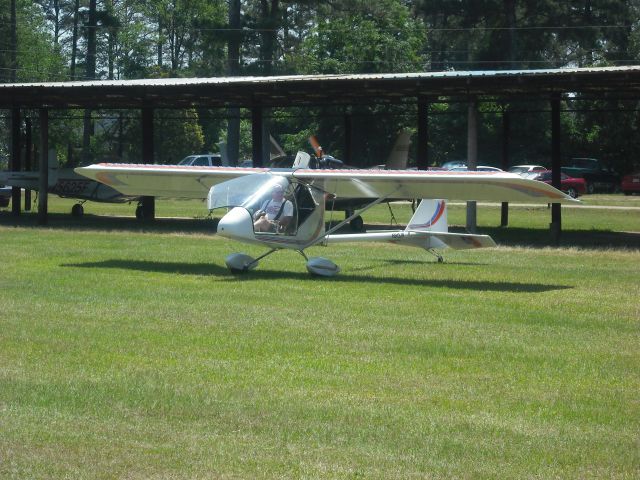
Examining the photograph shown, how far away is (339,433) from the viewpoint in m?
7.39

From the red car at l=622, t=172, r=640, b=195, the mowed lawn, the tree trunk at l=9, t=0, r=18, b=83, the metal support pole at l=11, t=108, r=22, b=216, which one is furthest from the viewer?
the tree trunk at l=9, t=0, r=18, b=83

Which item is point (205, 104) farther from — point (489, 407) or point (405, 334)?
point (489, 407)

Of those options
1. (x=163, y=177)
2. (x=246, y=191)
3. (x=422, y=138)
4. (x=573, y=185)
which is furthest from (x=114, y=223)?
(x=573, y=185)

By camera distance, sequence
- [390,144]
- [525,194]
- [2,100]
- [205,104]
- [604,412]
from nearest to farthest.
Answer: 1. [604,412]
2. [525,194]
3. [2,100]
4. [205,104]
5. [390,144]

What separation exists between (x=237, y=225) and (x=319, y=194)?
2.54 metres

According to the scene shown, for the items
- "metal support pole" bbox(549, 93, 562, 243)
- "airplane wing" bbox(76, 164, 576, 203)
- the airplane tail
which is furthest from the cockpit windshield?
the airplane tail

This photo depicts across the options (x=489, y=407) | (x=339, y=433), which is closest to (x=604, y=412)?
(x=489, y=407)

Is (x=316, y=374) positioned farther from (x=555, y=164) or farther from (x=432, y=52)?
(x=432, y=52)

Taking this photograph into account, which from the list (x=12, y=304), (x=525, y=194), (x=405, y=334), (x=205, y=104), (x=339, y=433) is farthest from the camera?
(x=205, y=104)

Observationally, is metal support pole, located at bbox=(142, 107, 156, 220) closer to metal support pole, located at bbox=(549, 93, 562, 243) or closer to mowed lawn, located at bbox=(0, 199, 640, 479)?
metal support pole, located at bbox=(549, 93, 562, 243)

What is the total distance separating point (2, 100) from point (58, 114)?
29840 mm

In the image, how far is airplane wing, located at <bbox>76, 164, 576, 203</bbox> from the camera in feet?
55.1

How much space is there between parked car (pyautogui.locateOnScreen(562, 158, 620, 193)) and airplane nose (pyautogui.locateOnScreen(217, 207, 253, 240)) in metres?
39.5

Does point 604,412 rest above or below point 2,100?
below
